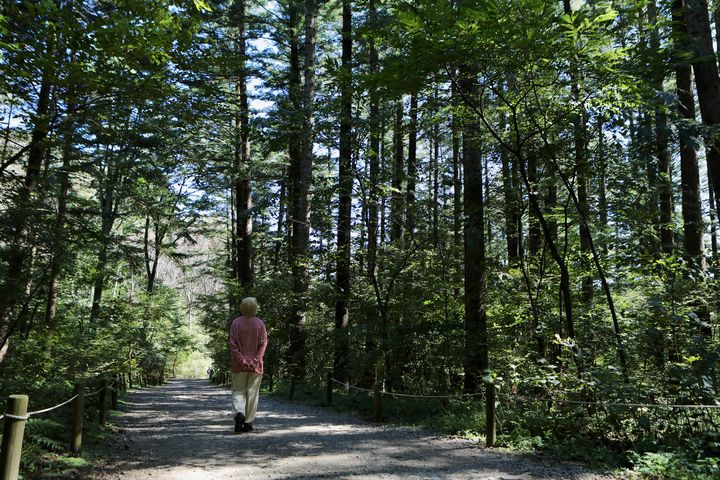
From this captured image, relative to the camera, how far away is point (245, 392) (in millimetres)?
7016

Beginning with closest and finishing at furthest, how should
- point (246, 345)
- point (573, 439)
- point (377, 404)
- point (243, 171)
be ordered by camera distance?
point (573, 439), point (246, 345), point (377, 404), point (243, 171)

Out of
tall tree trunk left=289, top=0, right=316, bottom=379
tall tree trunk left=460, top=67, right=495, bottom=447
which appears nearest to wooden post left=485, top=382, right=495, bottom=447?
tall tree trunk left=460, top=67, right=495, bottom=447

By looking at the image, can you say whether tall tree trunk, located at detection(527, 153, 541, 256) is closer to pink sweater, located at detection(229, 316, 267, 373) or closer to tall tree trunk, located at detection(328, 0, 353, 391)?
tall tree trunk, located at detection(328, 0, 353, 391)

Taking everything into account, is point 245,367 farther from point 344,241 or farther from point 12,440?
point 344,241

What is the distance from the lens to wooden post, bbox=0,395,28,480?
3217 millimetres

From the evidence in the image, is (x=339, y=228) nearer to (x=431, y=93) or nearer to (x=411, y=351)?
(x=411, y=351)

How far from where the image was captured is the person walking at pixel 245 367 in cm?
695

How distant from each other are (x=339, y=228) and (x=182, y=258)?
14.5m

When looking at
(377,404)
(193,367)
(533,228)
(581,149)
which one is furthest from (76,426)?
(193,367)

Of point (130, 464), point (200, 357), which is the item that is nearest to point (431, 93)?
point (130, 464)

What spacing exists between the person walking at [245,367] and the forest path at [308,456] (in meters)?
0.30

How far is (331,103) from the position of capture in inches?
445

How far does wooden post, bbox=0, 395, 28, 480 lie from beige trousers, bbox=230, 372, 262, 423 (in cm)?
371

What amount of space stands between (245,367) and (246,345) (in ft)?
1.08
